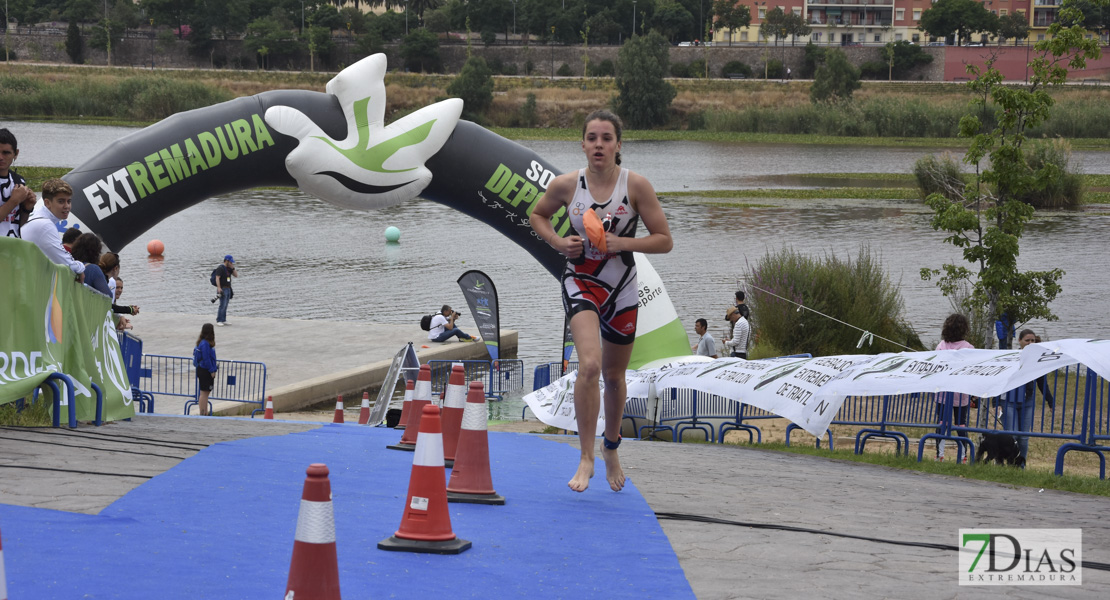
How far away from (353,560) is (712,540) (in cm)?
161

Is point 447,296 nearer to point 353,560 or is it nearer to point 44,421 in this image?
point 44,421

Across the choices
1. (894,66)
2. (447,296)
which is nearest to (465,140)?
(447,296)

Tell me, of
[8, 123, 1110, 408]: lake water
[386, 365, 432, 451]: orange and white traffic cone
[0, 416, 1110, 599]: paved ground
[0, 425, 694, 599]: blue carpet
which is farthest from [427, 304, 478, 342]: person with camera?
[0, 425, 694, 599]: blue carpet

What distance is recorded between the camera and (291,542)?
14.0 feet

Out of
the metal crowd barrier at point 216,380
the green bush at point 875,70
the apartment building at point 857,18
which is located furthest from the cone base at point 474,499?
the apartment building at point 857,18

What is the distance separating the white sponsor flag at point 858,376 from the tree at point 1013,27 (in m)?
141

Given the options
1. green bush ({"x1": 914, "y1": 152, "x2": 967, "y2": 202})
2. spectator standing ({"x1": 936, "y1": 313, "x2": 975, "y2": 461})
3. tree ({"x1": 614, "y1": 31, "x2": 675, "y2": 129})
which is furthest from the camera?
tree ({"x1": 614, "y1": 31, "x2": 675, "y2": 129})

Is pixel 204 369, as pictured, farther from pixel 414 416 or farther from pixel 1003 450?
pixel 1003 450

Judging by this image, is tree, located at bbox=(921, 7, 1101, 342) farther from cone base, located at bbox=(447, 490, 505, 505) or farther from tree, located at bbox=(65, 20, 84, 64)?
tree, located at bbox=(65, 20, 84, 64)

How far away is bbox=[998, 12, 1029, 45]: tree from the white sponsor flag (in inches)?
5563

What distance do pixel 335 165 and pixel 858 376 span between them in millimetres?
6828

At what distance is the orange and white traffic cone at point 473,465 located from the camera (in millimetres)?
5258

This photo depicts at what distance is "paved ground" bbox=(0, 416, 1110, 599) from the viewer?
13.9 feet

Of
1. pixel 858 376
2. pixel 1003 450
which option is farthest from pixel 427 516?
pixel 1003 450
